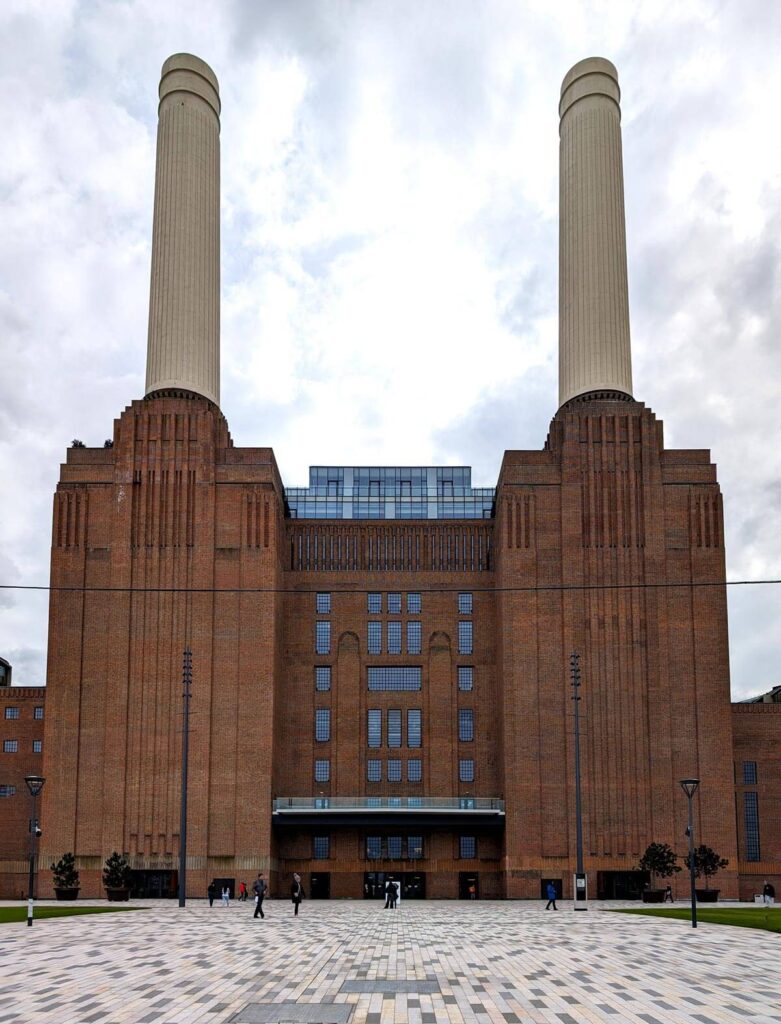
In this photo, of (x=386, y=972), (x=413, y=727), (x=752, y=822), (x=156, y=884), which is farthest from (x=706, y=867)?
(x=386, y=972)

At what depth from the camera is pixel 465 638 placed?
77.9 metres

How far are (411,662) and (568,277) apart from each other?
27416mm

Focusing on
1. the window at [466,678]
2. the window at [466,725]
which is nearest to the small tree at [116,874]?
the window at [466,725]

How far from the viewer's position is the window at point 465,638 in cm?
7781

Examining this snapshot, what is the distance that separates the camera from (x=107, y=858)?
66.5 m

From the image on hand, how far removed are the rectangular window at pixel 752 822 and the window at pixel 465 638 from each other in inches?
761

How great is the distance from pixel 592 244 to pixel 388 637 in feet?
95.2

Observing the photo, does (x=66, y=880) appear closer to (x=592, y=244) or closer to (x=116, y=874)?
(x=116, y=874)

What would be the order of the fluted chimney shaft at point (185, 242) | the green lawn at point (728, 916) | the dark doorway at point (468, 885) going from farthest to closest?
the fluted chimney shaft at point (185, 242)
the dark doorway at point (468, 885)
the green lawn at point (728, 916)

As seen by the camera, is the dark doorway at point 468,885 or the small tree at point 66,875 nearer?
the small tree at point 66,875

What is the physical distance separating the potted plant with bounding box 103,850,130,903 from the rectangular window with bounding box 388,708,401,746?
19.3m

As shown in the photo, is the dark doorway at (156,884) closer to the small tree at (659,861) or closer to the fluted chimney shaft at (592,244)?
the small tree at (659,861)

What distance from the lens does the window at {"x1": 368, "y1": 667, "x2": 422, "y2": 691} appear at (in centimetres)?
7769

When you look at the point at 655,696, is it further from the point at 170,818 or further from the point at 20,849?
the point at 20,849
